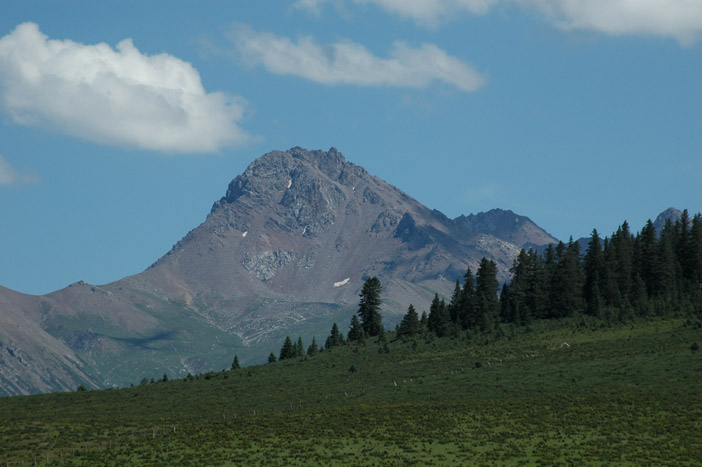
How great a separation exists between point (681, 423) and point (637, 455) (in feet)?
38.8

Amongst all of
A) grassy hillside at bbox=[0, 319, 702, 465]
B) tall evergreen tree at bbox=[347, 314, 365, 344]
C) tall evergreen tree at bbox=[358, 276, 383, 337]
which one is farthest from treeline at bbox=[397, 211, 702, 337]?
tall evergreen tree at bbox=[358, 276, 383, 337]

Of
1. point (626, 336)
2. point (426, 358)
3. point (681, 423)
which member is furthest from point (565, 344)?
point (681, 423)

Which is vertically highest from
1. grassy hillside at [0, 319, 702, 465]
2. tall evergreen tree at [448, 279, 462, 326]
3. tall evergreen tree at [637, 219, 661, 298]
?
tall evergreen tree at [637, 219, 661, 298]

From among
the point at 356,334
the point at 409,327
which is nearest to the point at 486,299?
the point at 409,327

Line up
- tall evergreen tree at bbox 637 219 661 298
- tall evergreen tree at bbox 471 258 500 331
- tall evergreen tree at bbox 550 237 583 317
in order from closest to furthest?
tall evergreen tree at bbox 637 219 661 298, tall evergreen tree at bbox 550 237 583 317, tall evergreen tree at bbox 471 258 500 331

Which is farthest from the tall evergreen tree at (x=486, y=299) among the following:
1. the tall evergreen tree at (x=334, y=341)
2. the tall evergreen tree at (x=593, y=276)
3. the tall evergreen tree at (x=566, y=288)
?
the tall evergreen tree at (x=334, y=341)

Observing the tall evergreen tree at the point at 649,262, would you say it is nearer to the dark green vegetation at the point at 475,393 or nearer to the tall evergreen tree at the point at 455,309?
the dark green vegetation at the point at 475,393

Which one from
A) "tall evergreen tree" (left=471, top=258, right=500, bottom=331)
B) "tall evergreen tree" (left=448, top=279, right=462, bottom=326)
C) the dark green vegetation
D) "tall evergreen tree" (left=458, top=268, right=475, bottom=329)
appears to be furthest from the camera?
"tall evergreen tree" (left=448, top=279, right=462, bottom=326)

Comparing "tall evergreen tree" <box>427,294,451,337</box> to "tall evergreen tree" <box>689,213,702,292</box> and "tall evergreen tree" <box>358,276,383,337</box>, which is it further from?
"tall evergreen tree" <box>689,213,702,292</box>

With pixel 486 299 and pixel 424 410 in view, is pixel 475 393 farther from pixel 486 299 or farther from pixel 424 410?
pixel 486 299

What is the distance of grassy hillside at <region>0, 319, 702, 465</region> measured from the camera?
3204 inches

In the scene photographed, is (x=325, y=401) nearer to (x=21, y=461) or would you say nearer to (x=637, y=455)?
(x=21, y=461)

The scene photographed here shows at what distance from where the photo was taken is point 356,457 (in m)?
80.1

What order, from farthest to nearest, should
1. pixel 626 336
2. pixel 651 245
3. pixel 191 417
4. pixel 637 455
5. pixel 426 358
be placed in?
pixel 651 245, pixel 426 358, pixel 626 336, pixel 191 417, pixel 637 455
